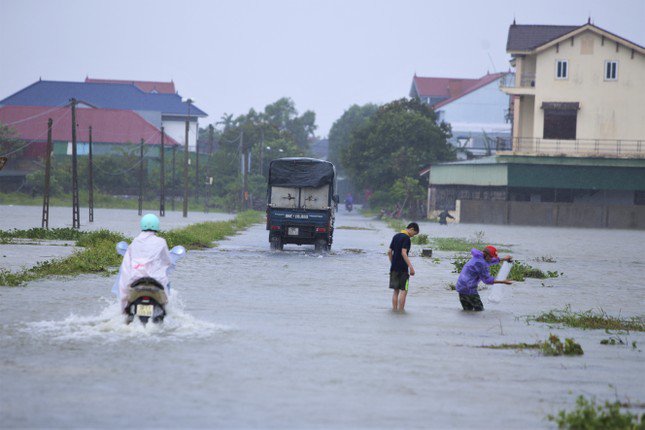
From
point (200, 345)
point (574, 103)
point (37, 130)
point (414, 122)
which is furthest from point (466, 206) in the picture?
point (200, 345)

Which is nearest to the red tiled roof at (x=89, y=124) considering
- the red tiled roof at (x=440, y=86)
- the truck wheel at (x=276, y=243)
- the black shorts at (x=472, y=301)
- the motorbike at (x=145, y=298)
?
the red tiled roof at (x=440, y=86)

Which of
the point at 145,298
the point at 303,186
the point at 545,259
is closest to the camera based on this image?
the point at 145,298

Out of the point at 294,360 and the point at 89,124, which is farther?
the point at 89,124

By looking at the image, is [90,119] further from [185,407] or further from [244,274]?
[185,407]

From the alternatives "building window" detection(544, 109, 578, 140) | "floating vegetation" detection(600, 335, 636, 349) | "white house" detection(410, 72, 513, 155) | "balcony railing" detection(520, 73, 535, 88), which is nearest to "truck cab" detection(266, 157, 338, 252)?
"floating vegetation" detection(600, 335, 636, 349)

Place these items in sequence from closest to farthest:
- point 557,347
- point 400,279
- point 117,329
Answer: point 557,347 → point 117,329 → point 400,279

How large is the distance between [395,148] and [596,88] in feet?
69.8

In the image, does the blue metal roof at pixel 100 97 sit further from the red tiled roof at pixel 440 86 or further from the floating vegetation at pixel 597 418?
the floating vegetation at pixel 597 418

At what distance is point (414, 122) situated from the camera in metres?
85.6

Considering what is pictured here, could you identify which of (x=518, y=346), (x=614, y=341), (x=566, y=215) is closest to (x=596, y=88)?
(x=566, y=215)

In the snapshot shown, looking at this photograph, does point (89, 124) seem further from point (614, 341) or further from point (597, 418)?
point (597, 418)

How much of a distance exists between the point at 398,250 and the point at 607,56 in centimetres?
5701

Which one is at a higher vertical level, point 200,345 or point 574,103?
point 574,103

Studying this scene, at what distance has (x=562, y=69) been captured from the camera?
230ft
